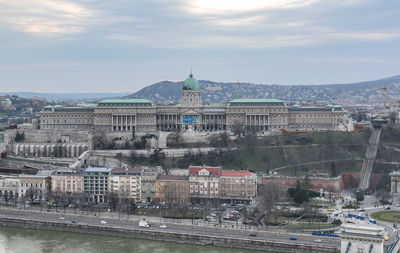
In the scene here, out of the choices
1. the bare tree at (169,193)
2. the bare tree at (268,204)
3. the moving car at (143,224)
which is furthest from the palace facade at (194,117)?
the moving car at (143,224)

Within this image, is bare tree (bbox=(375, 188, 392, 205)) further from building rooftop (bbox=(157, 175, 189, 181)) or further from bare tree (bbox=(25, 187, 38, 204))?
bare tree (bbox=(25, 187, 38, 204))

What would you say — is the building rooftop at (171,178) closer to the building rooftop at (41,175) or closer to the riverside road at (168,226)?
the riverside road at (168,226)

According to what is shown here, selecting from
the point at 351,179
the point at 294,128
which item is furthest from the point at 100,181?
the point at 294,128

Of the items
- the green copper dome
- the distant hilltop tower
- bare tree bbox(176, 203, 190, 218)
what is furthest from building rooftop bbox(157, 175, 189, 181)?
the green copper dome

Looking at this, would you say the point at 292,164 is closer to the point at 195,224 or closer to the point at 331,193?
the point at 331,193

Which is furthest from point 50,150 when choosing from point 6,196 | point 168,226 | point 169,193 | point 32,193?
point 168,226

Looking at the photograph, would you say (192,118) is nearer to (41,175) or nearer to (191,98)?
(191,98)
